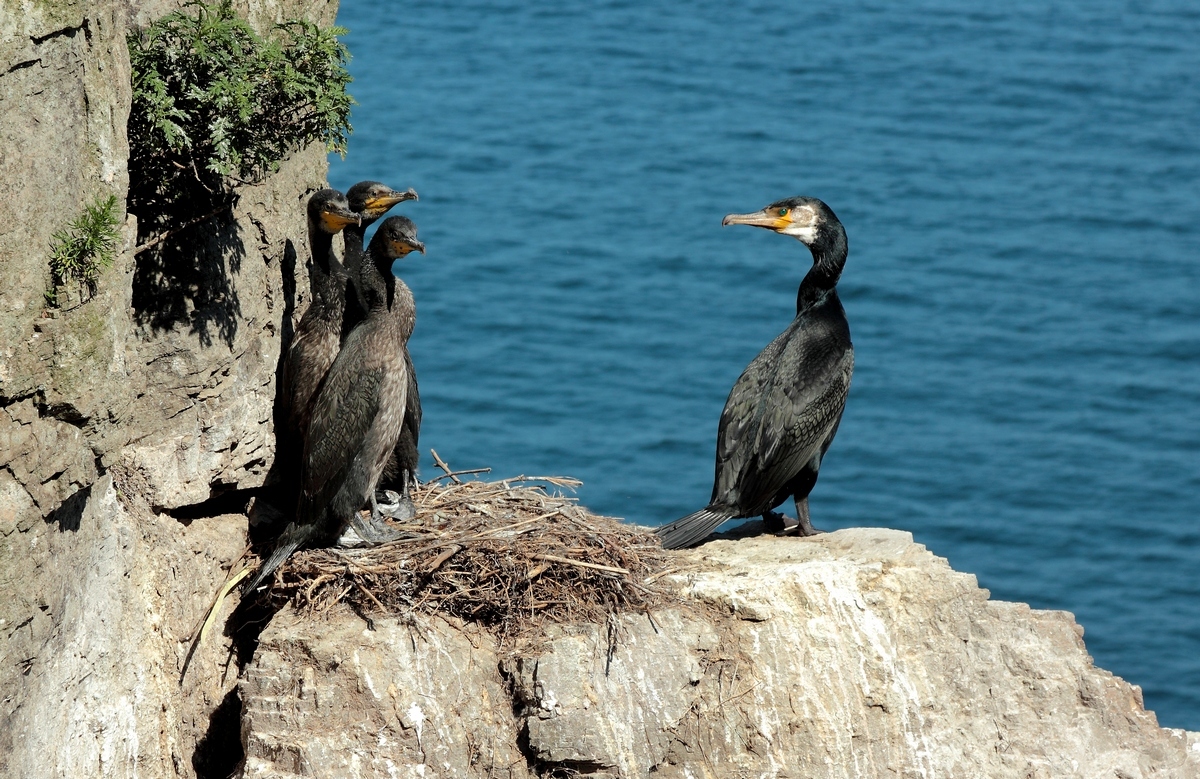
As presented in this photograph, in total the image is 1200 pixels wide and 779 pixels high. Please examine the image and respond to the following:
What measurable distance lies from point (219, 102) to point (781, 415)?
3.27 metres

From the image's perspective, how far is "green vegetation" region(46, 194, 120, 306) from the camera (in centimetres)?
553

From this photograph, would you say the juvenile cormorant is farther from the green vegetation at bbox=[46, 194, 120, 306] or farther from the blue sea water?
the blue sea water

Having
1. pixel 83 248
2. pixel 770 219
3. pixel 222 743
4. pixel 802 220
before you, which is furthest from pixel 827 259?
pixel 83 248

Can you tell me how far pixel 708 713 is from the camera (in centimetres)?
700

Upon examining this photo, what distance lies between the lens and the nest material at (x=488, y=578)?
6.86 metres

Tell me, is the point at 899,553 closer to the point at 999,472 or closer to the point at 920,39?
the point at 999,472

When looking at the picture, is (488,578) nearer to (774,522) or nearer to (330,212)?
(330,212)

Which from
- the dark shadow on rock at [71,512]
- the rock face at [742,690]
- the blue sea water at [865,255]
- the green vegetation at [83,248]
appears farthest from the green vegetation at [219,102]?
the blue sea water at [865,255]

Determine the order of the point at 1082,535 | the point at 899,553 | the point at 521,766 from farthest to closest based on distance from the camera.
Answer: the point at 1082,535 < the point at 899,553 < the point at 521,766

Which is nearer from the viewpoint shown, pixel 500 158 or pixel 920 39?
pixel 500 158

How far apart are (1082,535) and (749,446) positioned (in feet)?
28.1

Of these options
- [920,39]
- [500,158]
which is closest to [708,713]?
[500,158]

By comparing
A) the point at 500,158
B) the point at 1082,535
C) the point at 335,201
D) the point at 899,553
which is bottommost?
the point at 1082,535

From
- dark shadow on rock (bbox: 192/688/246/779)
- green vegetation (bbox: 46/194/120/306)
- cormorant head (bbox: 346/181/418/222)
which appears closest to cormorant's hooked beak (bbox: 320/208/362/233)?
cormorant head (bbox: 346/181/418/222)
